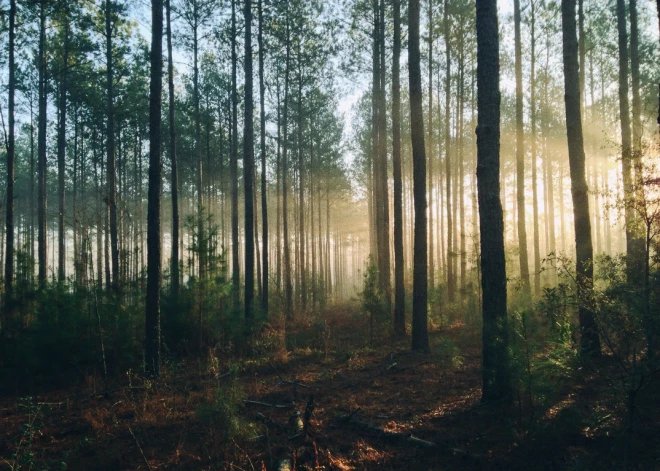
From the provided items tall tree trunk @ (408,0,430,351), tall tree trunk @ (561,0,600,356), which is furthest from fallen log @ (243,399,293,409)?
tall tree trunk @ (561,0,600,356)

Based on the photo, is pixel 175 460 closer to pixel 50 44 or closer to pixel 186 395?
pixel 186 395

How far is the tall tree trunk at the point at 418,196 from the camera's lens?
9383mm

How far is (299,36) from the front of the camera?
654 inches

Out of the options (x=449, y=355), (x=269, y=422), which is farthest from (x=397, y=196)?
(x=269, y=422)

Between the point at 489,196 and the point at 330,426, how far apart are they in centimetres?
424

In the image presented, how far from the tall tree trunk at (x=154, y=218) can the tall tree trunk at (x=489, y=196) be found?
20.9 feet

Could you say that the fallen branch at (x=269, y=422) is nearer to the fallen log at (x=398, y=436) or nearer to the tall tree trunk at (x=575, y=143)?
the fallen log at (x=398, y=436)

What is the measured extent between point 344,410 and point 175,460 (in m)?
2.56

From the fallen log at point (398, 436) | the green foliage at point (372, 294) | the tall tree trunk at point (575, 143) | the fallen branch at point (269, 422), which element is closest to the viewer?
the fallen log at point (398, 436)

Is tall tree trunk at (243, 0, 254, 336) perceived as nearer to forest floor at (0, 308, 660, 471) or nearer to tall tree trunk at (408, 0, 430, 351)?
forest floor at (0, 308, 660, 471)

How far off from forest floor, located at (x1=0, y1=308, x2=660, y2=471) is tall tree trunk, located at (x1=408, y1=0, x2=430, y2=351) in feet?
5.16

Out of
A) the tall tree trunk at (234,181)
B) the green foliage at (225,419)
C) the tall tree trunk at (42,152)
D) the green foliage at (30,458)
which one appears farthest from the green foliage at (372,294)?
the tall tree trunk at (42,152)

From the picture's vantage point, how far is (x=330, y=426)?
517 centimetres

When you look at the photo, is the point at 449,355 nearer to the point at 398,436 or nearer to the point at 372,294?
the point at 372,294
